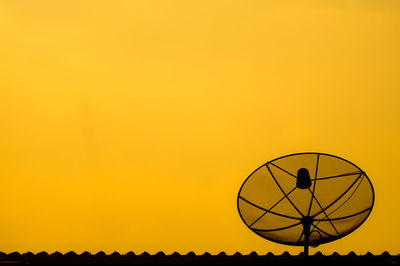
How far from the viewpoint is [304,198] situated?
13.0 metres

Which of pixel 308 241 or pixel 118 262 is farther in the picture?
pixel 118 262

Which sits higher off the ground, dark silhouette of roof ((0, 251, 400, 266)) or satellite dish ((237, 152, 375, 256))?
satellite dish ((237, 152, 375, 256))

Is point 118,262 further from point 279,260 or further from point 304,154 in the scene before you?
point 304,154

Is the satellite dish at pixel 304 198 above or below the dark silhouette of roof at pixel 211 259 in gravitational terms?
above

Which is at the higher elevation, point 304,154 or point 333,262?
point 304,154

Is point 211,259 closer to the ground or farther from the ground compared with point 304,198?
closer to the ground

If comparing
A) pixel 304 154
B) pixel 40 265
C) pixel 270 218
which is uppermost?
pixel 304 154

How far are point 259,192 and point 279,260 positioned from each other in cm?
110

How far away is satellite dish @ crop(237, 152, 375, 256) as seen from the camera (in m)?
12.7

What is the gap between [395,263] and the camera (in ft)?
42.1

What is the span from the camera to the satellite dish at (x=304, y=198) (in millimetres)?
12742

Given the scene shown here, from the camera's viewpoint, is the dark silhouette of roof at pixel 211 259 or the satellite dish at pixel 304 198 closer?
the satellite dish at pixel 304 198

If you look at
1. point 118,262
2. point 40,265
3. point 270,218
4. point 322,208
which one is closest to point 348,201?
point 322,208

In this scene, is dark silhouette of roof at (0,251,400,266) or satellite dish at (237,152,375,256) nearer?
satellite dish at (237,152,375,256)
